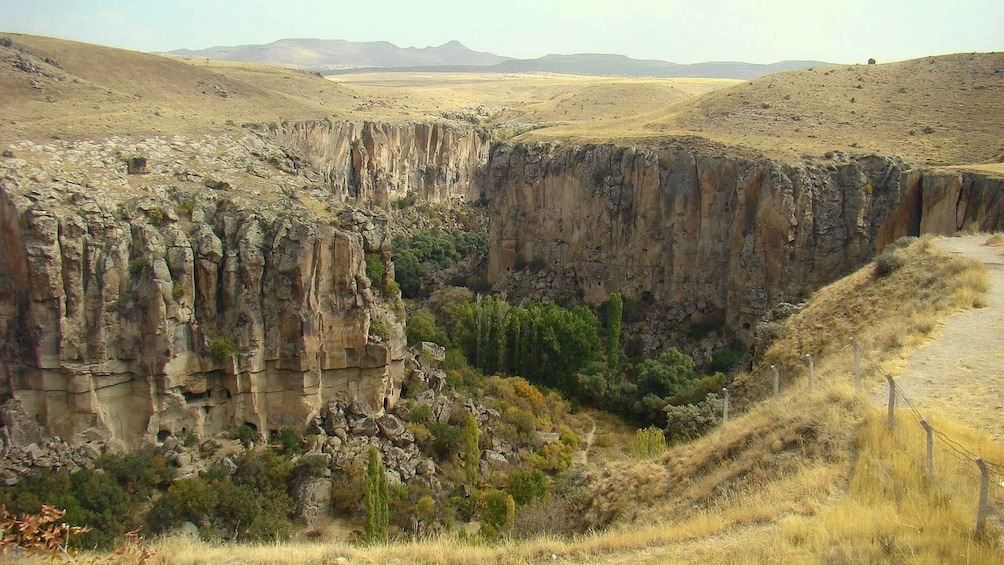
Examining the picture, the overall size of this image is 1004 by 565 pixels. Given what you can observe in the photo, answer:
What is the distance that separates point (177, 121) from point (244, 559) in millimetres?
40177

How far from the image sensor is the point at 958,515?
29.1 feet

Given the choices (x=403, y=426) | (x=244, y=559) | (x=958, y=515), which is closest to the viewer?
(x=958, y=515)

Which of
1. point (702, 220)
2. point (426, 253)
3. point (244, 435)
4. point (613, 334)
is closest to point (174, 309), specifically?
point (244, 435)

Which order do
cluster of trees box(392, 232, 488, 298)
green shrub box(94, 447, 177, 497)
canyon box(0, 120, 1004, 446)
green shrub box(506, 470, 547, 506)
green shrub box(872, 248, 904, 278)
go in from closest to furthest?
green shrub box(94, 447, 177, 497), green shrub box(872, 248, 904, 278), green shrub box(506, 470, 547, 506), canyon box(0, 120, 1004, 446), cluster of trees box(392, 232, 488, 298)

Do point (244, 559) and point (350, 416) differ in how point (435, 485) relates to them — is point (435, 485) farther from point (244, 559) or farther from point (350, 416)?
point (244, 559)

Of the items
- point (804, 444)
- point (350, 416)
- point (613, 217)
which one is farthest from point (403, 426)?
point (613, 217)

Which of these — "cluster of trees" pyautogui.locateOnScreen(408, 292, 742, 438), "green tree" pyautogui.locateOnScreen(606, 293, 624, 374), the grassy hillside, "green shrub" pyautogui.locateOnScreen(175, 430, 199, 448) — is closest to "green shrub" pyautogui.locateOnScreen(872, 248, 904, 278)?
"cluster of trees" pyautogui.locateOnScreen(408, 292, 742, 438)

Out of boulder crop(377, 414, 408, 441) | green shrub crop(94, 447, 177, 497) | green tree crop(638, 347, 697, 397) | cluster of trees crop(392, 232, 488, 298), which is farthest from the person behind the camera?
cluster of trees crop(392, 232, 488, 298)

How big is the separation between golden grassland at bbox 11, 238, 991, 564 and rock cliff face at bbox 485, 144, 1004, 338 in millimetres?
25393

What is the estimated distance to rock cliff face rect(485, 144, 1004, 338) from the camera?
39.5 meters

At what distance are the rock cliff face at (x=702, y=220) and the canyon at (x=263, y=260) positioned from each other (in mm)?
112

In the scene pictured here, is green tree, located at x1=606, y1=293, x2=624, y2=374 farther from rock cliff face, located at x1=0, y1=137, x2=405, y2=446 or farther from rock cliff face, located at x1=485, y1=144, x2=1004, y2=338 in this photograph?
rock cliff face, located at x1=0, y1=137, x2=405, y2=446

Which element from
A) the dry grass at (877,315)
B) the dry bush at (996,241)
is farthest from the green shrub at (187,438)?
the dry bush at (996,241)

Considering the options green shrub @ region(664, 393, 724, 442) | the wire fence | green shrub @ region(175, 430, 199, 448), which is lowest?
green shrub @ region(175, 430, 199, 448)
